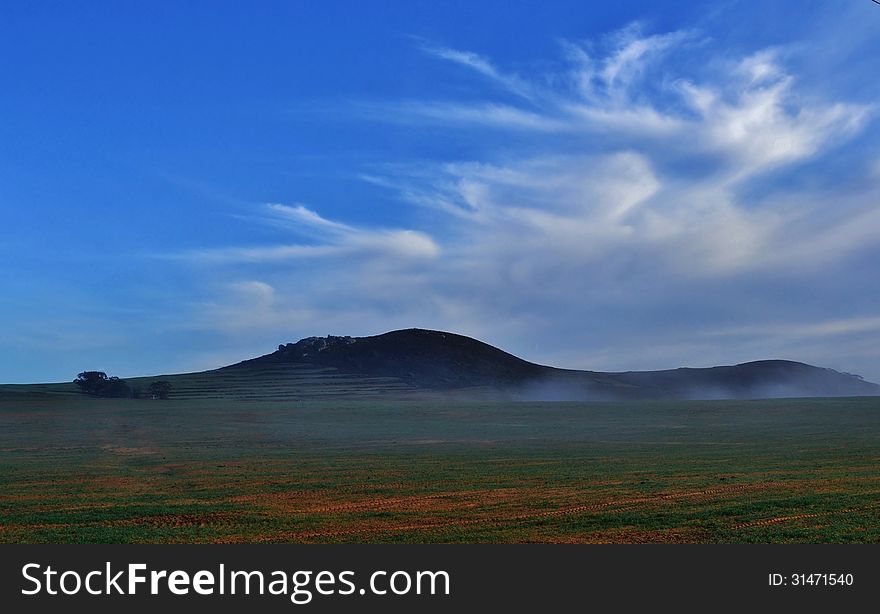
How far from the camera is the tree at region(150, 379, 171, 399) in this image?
5448 inches

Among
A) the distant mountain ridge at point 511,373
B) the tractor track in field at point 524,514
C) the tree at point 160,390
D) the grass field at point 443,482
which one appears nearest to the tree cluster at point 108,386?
the tree at point 160,390

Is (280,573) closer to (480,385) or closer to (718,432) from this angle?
(718,432)

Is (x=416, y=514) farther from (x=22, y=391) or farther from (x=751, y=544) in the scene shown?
(x=22, y=391)

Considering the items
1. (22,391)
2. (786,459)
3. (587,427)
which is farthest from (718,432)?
(22,391)

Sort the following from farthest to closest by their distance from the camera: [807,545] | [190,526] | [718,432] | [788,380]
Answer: [788,380]
[718,432]
[190,526]
[807,545]

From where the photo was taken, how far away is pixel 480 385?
167 meters

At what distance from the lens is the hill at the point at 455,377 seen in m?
153

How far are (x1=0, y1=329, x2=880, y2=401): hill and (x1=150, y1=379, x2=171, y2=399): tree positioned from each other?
89.4 inches

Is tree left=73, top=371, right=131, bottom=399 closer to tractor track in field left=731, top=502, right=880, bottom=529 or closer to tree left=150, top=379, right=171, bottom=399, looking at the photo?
tree left=150, top=379, right=171, bottom=399

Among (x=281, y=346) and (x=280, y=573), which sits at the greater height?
(x=281, y=346)

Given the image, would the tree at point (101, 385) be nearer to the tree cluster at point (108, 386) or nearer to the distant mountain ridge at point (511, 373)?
the tree cluster at point (108, 386)

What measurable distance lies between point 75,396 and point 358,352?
62558 mm

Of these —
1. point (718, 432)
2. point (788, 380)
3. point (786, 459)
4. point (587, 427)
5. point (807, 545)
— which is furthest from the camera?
point (788, 380)

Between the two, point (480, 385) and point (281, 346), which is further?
point (281, 346)
